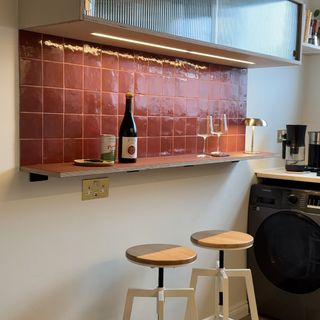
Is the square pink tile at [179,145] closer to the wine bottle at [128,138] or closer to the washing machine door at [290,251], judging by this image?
the wine bottle at [128,138]

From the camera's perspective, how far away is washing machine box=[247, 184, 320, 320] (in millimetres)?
2990

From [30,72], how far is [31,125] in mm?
216

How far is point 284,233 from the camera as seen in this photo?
10.2ft

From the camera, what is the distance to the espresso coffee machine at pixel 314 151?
11.0 feet

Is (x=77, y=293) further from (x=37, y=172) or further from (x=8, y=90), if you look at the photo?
(x=8, y=90)

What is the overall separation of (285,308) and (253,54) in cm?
166

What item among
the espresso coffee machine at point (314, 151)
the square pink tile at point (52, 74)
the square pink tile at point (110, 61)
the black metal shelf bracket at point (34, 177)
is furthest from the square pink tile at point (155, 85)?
the espresso coffee machine at point (314, 151)

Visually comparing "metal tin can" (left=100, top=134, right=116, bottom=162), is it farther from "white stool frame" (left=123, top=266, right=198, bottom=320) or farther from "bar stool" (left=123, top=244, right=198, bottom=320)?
"white stool frame" (left=123, top=266, right=198, bottom=320)

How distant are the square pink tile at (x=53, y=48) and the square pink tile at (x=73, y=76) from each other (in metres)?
0.06

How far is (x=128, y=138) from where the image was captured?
2221mm

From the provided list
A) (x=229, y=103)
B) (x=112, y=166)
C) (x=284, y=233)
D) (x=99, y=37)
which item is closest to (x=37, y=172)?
(x=112, y=166)

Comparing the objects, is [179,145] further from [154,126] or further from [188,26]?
[188,26]

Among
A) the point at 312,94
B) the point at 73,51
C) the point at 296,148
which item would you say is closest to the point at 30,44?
the point at 73,51

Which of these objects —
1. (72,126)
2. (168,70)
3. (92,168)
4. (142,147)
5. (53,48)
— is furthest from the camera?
(168,70)
